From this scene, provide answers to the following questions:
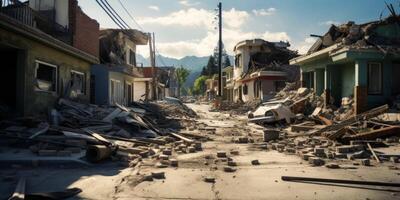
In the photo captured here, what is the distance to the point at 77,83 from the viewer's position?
20.3 metres

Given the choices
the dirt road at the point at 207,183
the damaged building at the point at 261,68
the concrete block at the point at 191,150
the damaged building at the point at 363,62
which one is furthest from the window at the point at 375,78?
the damaged building at the point at 261,68

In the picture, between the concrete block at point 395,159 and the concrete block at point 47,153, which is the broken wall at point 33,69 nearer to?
the concrete block at point 47,153

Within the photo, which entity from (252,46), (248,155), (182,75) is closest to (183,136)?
(248,155)

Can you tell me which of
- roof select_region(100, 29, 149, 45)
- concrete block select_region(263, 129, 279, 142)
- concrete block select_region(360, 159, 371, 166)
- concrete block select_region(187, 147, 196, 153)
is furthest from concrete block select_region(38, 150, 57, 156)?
roof select_region(100, 29, 149, 45)

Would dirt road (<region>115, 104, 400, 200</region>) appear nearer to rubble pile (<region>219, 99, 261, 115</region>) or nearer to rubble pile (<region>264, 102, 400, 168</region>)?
rubble pile (<region>264, 102, 400, 168</region>)

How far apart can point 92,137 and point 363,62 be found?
42.7ft

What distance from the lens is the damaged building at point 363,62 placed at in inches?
742

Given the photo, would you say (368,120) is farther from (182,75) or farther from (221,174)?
(182,75)

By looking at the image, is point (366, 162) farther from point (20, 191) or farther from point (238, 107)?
point (238, 107)

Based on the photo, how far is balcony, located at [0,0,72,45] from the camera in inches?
614

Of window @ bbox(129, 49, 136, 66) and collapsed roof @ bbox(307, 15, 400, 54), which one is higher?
window @ bbox(129, 49, 136, 66)

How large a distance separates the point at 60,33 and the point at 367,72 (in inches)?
582

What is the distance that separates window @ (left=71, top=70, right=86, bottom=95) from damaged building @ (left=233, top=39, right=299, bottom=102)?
1992 centimetres

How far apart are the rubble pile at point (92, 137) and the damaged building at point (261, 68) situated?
73.4 feet
